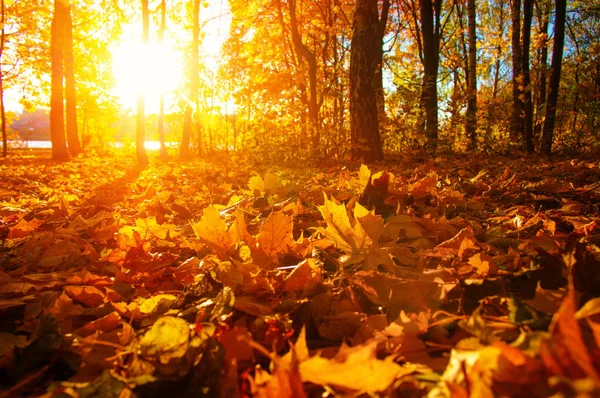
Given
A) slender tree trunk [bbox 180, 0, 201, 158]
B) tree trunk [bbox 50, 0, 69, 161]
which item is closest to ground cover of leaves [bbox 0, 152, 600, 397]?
tree trunk [bbox 50, 0, 69, 161]

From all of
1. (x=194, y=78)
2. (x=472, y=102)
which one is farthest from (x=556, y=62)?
(x=194, y=78)

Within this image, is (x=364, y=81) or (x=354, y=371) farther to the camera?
(x=364, y=81)

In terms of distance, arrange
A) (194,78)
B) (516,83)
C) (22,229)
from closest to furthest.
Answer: (22,229)
(516,83)
(194,78)

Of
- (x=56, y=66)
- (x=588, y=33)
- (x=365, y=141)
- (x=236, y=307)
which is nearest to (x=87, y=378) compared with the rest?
(x=236, y=307)

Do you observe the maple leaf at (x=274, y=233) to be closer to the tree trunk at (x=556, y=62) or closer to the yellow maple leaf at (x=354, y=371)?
the yellow maple leaf at (x=354, y=371)

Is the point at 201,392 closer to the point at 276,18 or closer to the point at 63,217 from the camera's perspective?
the point at 63,217

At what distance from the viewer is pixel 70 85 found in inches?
510

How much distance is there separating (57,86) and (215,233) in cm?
1240

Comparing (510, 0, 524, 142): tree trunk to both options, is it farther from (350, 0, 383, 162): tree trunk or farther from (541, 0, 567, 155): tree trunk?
(350, 0, 383, 162): tree trunk

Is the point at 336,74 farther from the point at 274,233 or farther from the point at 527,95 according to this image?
the point at 274,233

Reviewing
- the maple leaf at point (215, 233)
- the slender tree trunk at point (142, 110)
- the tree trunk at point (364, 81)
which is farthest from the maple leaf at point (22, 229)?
the slender tree trunk at point (142, 110)

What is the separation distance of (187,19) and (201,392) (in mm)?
16389

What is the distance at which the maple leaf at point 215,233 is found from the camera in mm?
1180

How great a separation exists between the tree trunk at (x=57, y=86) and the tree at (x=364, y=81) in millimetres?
9411
